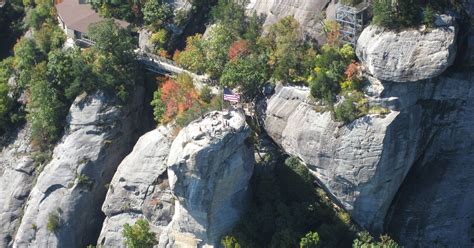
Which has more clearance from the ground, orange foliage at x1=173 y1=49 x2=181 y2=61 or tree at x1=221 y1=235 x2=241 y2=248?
orange foliage at x1=173 y1=49 x2=181 y2=61

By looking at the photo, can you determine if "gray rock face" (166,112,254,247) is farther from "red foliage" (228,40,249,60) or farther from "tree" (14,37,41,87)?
"tree" (14,37,41,87)

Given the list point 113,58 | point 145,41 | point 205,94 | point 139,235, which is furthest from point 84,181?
point 145,41

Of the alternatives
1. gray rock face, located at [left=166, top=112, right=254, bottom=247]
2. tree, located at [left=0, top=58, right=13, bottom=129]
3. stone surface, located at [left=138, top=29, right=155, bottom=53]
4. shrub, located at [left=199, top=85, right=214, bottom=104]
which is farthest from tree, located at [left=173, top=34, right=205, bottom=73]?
tree, located at [left=0, top=58, right=13, bottom=129]

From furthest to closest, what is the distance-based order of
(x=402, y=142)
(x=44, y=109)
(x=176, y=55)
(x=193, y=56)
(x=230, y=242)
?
(x=176, y=55), (x=44, y=109), (x=193, y=56), (x=230, y=242), (x=402, y=142)

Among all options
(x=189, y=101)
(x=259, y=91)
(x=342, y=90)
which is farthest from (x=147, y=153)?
(x=342, y=90)

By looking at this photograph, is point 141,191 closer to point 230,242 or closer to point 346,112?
point 230,242
